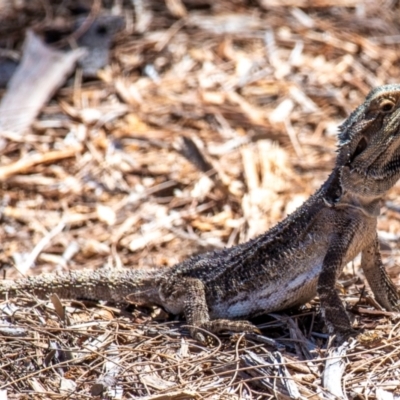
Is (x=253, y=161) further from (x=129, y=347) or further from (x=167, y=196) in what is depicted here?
(x=129, y=347)

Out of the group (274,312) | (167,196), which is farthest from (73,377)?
(167,196)

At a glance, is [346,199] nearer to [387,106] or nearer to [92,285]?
[387,106]

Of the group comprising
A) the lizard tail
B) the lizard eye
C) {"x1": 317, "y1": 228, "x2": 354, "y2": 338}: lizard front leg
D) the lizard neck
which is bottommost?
the lizard tail

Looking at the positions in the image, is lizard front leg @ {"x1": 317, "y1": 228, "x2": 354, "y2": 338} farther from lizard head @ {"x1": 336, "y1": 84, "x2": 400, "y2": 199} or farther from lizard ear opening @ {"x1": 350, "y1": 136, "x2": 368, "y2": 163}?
lizard ear opening @ {"x1": 350, "y1": 136, "x2": 368, "y2": 163}

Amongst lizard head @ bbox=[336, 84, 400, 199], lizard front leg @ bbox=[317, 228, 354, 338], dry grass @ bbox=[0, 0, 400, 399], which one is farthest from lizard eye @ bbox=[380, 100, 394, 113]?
dry grass @ bbox=[0, 0, 400, 399]

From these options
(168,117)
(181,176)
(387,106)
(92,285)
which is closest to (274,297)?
(92,285)
